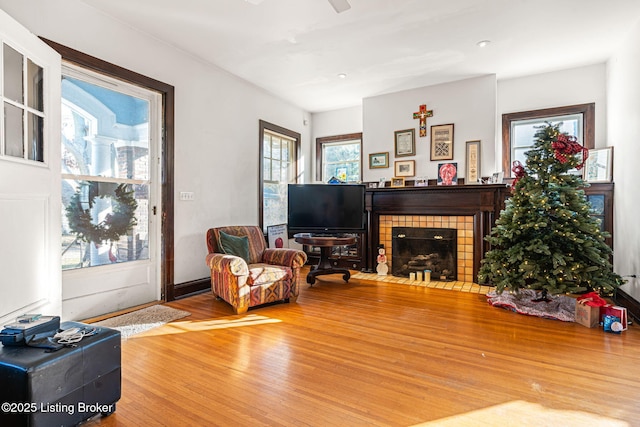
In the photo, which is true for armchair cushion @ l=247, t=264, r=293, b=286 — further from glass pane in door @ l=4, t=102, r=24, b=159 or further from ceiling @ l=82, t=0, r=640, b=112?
ceiling @ l=82, t=0, r=640, b=112

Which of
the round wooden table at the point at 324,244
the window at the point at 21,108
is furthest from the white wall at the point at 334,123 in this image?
the window at the point at 21,108

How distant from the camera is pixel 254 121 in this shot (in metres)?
4.77

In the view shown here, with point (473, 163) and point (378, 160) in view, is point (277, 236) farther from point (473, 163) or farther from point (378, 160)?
point (473, 163)

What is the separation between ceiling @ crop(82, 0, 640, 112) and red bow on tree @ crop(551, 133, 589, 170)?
1.11 m

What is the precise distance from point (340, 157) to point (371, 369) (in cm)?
443

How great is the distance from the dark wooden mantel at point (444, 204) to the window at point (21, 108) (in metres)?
3.84

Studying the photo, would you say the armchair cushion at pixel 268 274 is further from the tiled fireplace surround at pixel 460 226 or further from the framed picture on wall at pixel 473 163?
the framed picture on wall at pixel 473 163

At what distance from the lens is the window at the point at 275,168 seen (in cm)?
502

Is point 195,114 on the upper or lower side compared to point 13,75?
upper

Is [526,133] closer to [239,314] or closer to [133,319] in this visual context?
[239,314]

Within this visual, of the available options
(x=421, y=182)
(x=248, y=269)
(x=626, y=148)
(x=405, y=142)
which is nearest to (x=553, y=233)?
(x=626, y=148)

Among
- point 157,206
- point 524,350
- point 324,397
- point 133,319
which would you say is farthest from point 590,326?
Answer: point 157,206

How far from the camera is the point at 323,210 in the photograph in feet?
14.9

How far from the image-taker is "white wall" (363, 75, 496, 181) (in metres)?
4.47
